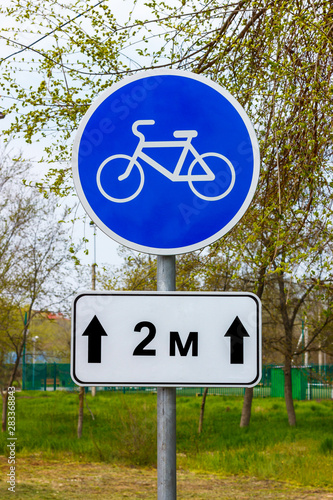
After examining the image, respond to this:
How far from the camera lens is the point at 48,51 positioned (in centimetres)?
715

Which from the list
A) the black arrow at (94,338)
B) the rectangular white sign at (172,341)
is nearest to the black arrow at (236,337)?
the rectangular white sign at (172,341)

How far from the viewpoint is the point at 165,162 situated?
208 cm

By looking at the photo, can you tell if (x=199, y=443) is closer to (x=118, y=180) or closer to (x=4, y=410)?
(x=4, y=410)

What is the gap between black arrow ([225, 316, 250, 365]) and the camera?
195cm

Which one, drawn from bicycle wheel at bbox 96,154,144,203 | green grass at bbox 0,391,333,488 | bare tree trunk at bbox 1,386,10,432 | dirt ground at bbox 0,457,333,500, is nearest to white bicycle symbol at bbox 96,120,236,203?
bicycle wheel at bbox 96,154,144,203

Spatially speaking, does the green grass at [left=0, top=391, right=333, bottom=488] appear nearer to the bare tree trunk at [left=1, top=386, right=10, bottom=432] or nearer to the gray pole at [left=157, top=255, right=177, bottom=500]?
the bare tree trunk at [left=1, top=386, right=10, bottom=432]

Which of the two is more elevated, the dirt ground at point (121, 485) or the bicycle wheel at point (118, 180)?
the bicycle wheel at point (118, 180)

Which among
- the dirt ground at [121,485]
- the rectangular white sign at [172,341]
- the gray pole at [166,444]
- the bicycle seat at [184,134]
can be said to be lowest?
the dirt ground at [121,485]

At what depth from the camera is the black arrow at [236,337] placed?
6.41 feet

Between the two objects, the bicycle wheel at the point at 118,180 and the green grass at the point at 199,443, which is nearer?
the bicycle wheel at the point at 118,180

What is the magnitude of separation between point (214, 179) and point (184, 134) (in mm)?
173

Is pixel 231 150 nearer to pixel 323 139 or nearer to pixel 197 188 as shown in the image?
pixel 197 188

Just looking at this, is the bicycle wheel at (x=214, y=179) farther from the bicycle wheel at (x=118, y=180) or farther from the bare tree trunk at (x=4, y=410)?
the bare tree trunk at (x=4, y=410)

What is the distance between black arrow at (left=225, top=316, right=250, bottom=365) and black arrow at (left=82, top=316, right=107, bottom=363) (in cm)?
38
